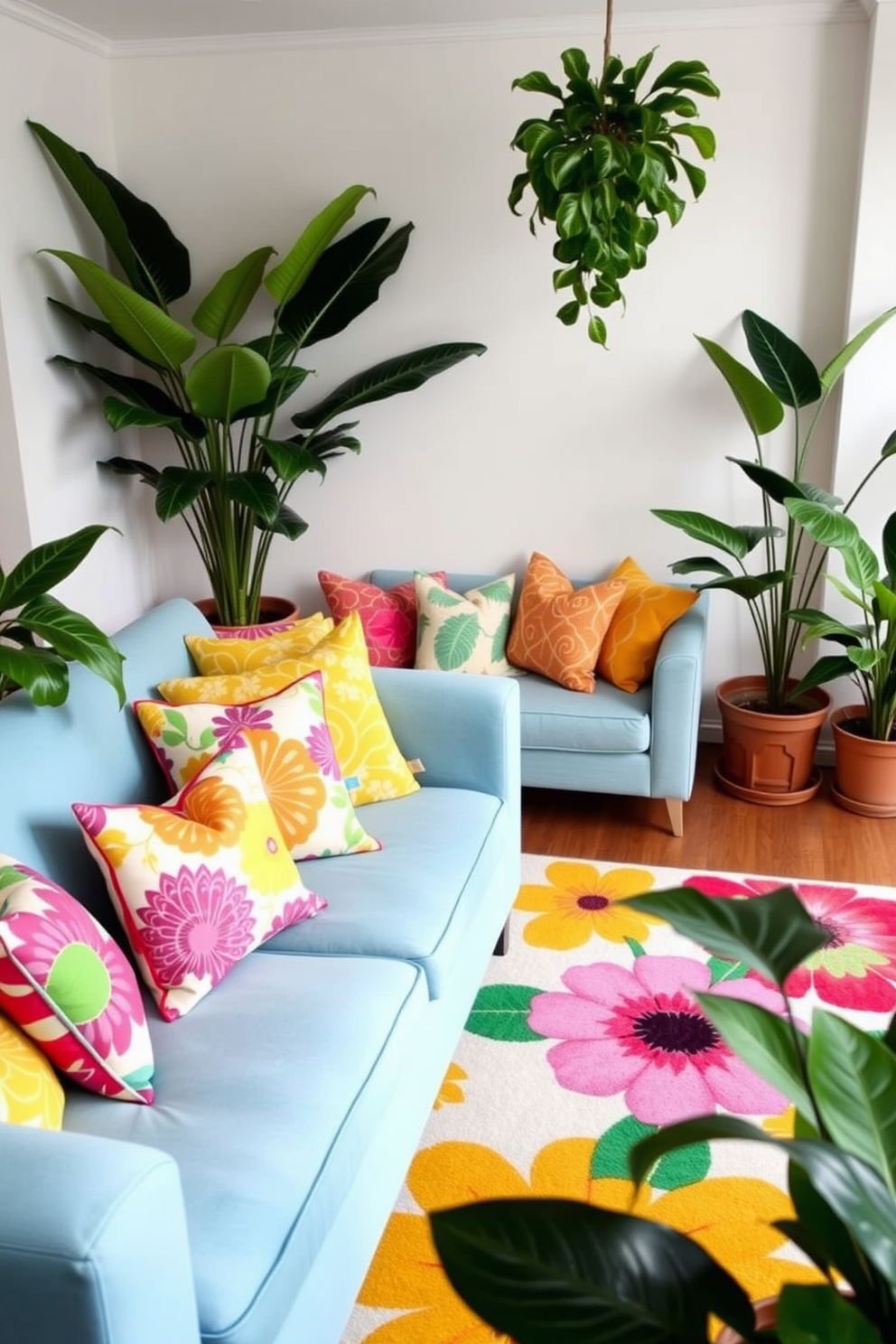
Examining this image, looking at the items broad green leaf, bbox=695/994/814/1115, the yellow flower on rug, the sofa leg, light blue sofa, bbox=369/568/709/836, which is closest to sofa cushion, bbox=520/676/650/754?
light blue sofa, bbox=369/568/709/836

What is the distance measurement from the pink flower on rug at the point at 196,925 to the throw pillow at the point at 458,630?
1677mm

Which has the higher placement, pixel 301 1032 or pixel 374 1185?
pixel 301 1032

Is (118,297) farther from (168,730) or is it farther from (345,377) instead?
(168,730)

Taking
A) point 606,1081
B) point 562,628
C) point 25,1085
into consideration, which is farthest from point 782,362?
point 25,1085

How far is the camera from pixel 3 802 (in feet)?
6.48

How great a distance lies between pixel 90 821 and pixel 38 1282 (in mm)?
864

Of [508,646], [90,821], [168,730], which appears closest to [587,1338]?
[90,821]

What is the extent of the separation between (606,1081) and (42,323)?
2692 millimetres

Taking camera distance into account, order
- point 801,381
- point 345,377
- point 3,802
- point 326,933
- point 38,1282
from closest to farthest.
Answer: point 38,1282, point 3,802, point 326,933, point 801,381, point 345,377

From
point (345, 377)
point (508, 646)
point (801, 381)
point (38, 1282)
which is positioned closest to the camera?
point (38, 1282)

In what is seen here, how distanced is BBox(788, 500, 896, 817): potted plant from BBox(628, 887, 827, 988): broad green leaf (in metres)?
2.37

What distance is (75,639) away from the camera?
7.18 ft

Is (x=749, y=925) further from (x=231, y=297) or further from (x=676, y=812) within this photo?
(x=231, y=297)

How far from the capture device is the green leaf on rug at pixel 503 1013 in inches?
103
